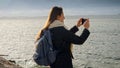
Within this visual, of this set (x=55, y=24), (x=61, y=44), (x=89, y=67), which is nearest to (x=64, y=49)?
(x=61, y=44)

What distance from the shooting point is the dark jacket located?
788cm

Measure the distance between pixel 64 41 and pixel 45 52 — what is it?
1.69 ft

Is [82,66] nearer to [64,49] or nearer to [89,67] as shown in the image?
[89,67]

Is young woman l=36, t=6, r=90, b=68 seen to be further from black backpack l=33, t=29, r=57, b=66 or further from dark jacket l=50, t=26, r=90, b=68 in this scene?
black backpack l=33, t=29, r=57, b=66

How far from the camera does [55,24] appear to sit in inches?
315

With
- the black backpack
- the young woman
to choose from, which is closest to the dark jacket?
the young woman

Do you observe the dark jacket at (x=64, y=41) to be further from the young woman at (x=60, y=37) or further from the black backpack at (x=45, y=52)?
the black backpack at (x=45, y=52)

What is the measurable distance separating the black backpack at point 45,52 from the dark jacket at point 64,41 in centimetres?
13

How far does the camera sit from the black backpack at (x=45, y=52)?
7965mm

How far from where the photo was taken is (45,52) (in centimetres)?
796

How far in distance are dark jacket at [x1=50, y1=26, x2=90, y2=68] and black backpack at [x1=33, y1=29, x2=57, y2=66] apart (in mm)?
129

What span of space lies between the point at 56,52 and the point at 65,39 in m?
0.39

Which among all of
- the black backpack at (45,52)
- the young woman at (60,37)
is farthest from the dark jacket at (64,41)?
the black backpack at (45,52)

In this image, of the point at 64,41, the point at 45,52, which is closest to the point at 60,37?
the point at 64,41
